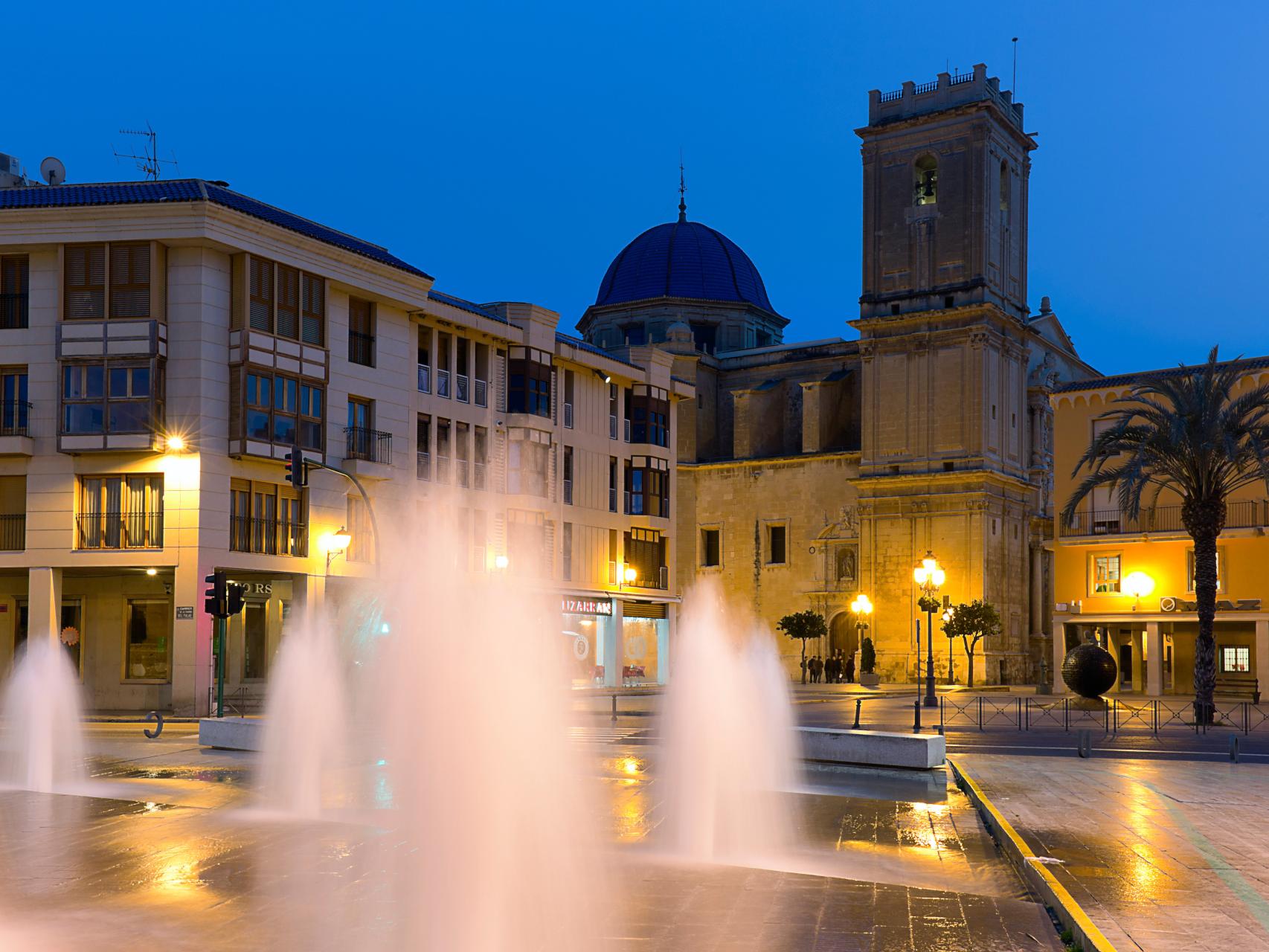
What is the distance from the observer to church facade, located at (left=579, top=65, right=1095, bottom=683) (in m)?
61.8

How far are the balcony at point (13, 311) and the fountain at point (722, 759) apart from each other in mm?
24733

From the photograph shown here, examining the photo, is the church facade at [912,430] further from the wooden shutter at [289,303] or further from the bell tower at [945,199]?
the wooden shutter at [289,303]

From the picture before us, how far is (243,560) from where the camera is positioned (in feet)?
120

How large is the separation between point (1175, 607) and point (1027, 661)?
16786mm

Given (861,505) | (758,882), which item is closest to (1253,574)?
(861,505)

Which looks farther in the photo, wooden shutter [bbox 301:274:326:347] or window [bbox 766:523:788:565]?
window [bbox 766:523:788:565]

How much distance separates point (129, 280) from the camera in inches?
1412

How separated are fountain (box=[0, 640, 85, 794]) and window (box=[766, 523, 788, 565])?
49636 millimetres

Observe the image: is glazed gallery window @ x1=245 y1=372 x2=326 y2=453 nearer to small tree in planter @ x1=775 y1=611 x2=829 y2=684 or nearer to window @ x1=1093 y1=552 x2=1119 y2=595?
window @ x1=1093 y1=552 x2=1119 y2=595

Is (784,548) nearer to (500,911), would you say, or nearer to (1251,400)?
(1251,400)

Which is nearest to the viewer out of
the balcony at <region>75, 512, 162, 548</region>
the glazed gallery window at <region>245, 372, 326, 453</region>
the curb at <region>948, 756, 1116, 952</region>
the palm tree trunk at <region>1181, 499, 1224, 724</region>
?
the curb at <region>948, 756, 1116, 952</region>

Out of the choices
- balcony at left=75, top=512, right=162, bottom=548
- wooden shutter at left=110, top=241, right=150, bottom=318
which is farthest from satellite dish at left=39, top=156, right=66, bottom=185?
balcony at left=75, top=512, right=162, bottom=548

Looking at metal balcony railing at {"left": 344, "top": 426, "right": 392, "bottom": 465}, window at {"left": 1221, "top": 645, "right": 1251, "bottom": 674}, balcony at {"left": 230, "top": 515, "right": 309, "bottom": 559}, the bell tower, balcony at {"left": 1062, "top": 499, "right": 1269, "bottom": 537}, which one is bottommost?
window at {"left": 1221, "top": 645, "right": 1251, "bottom": 674}

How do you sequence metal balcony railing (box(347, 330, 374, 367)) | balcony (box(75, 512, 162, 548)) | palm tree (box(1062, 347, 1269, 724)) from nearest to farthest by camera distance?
palm tree (box(1062, 347, 1269, 724)), balcony (box(75, 512, 162, 548)), metal balcony railing (box(347, 330, 374, 367))
